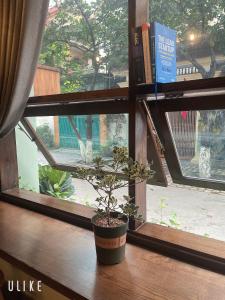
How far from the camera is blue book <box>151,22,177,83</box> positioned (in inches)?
39.6

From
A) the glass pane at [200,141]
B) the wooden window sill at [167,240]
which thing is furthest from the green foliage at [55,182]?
the glass pane at [200,141]

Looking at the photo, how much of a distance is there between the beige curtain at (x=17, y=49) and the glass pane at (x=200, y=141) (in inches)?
31.2

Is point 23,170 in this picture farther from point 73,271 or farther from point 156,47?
point 156,47

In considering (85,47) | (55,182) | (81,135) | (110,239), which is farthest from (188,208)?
(55,182)

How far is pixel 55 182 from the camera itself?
2.17 m

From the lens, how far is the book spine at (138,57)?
1.05 m

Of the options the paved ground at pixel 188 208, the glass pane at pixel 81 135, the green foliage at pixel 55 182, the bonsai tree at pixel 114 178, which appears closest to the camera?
the bonsai tree at pixel 114 178

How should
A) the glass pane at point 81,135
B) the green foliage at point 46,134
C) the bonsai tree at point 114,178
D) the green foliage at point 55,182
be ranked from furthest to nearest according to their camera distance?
1. the green foliage at point 55,182
2. the green foliage at point 46,134
3. the glass pane at point 81,135
4. the bonsai tree at point 114,178

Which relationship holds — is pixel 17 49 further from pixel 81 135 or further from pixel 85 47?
pixel 81 135

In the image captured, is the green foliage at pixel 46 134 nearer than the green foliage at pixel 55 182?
Yes

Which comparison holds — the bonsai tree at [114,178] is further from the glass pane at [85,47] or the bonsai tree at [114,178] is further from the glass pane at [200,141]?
the glass pane at [85,47]

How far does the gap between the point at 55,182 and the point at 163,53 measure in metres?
1.49

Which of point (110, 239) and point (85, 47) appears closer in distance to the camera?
point (110, 239)

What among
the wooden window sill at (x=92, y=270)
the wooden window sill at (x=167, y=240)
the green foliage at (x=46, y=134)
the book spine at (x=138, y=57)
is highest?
the book spine at (x=138, y=57)
